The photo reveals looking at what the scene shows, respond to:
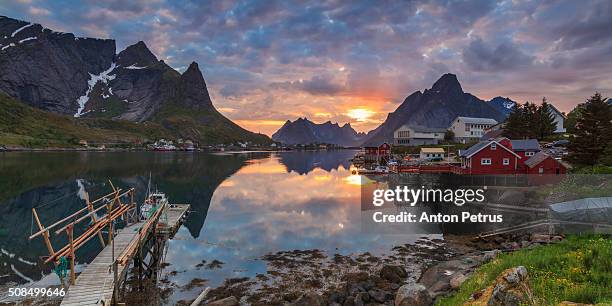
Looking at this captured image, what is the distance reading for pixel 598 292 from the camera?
44.1 feet

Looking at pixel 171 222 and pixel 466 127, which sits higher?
pixel 466 127

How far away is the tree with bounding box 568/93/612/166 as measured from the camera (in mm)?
51569

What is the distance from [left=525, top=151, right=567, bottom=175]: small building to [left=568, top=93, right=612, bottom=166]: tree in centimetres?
196

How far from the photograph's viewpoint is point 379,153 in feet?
443

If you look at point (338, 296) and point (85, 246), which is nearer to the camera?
point (338, 296)

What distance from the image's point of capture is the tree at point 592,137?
51.6 m

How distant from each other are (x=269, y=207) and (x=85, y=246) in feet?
98.0

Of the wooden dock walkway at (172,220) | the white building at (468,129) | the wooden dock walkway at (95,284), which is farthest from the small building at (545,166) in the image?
the white building at (468,129)

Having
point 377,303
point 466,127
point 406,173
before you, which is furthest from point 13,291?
point 466,127

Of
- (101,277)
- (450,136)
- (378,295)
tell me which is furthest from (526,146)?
(450,136)

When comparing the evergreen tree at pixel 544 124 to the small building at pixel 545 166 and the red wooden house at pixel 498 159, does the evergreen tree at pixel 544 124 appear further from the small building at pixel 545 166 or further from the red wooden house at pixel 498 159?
the small building at pixel 545 166

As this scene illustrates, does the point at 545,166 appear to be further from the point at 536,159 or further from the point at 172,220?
the point at 172,220

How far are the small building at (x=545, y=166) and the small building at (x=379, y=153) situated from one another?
68266mm

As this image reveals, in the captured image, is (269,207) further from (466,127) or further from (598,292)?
(466,127)
